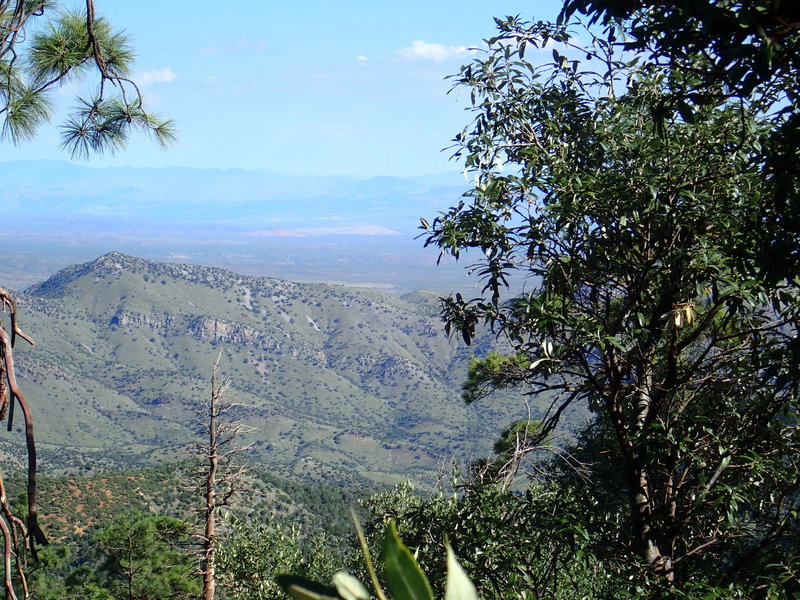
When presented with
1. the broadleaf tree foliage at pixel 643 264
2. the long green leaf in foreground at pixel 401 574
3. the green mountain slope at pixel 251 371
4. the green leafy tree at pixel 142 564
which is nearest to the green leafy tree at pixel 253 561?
the green leafy tree at pixel 142 564

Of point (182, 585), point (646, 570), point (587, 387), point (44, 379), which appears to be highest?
point (587, 387)

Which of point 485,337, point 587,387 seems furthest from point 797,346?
point 485,337

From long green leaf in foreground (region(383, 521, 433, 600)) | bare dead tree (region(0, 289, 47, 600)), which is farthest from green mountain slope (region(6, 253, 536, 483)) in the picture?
long green leaf in foreground (region(383, 521, 433, 600))

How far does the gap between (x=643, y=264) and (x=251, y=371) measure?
111 m

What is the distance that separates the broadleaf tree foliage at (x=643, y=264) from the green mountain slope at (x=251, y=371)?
61710mm

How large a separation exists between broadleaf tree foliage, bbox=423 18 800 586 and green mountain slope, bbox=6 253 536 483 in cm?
6171

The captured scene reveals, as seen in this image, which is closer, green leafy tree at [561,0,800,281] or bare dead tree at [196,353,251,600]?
green leafy tree at [561,0,800,281]

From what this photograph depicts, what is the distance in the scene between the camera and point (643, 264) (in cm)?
505

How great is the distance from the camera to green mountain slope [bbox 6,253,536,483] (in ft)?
271

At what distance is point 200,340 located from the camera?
4596 inches

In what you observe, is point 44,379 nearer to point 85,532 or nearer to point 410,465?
point 410,465

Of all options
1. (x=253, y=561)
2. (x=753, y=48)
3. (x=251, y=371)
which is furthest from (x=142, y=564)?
(x=251, y=371)

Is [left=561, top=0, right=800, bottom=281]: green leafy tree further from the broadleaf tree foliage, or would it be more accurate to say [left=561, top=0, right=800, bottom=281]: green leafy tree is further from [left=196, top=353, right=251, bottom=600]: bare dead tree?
[left=196, top=353, right=251, bottom=600]: bare dead tree

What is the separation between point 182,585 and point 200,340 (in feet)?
337
